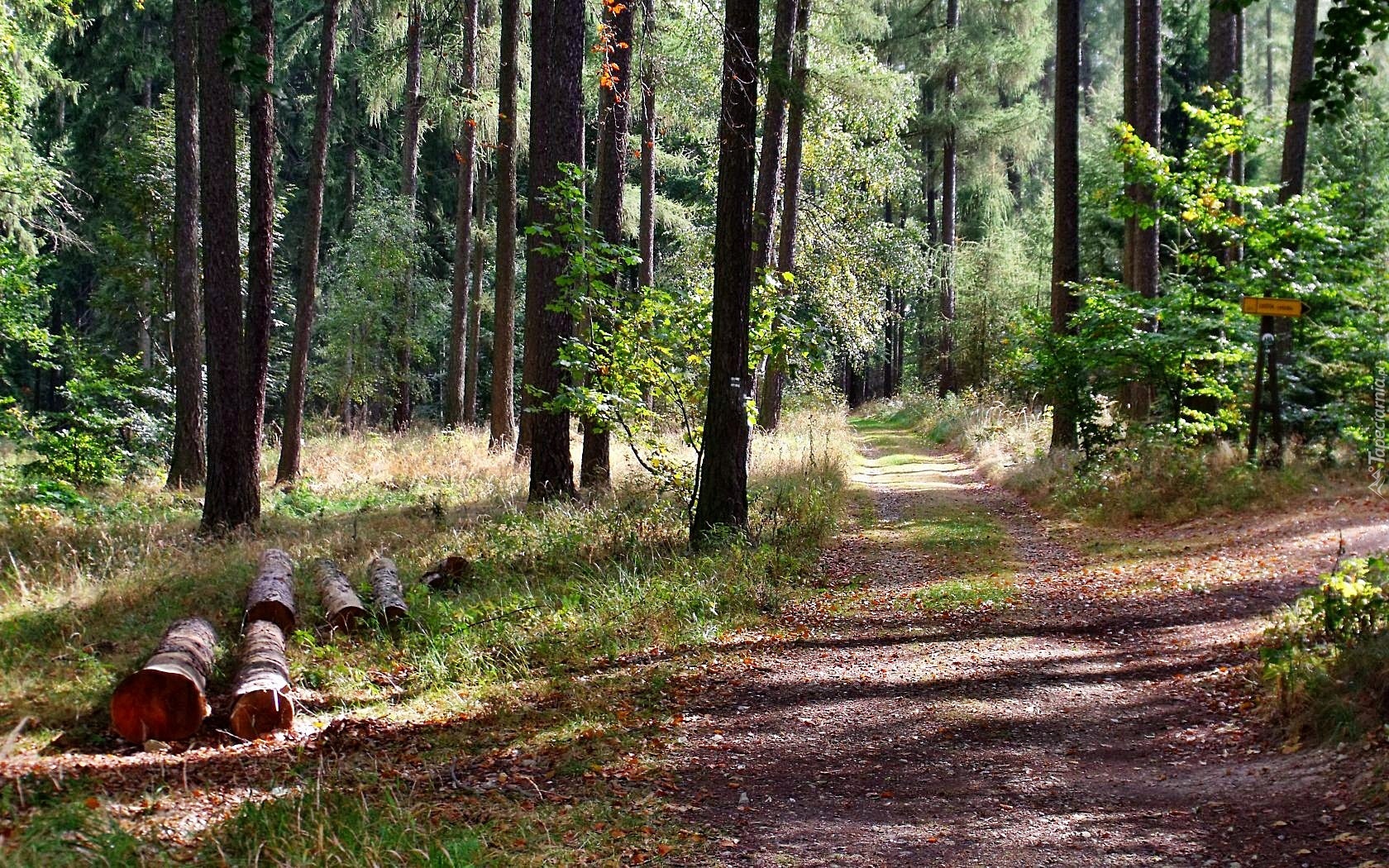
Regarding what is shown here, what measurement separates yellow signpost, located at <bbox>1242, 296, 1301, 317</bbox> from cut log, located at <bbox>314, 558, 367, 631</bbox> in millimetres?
9791

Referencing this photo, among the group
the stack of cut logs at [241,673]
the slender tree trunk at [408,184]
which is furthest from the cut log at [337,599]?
the slender tree trunk at [408,184]

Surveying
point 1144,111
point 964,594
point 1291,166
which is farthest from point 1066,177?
point 964,594

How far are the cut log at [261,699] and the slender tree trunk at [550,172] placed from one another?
5172 mm

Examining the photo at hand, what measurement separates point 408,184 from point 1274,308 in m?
19.5

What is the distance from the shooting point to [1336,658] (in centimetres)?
518

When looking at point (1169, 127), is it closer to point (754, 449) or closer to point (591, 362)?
point (754, 449)

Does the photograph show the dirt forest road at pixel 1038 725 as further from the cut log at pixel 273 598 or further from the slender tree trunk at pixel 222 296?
the slender tree trunk at pixel 222 296

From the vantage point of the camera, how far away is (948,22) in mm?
33375

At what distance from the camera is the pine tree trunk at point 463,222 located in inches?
772

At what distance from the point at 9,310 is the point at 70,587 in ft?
31.2

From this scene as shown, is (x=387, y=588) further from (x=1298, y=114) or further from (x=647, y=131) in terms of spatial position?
(x=1298, y=114)

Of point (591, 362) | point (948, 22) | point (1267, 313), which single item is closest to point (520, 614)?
point (591, 362)

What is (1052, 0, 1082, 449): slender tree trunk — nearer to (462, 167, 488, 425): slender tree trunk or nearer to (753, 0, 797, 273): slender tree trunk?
(753, 0, 797, 273): slender tree trunk

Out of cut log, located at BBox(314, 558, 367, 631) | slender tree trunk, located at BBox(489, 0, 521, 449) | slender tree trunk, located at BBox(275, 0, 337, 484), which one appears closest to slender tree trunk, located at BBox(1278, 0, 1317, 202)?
slender tree trunk, located at BBox(489, 0, 521, 449)
